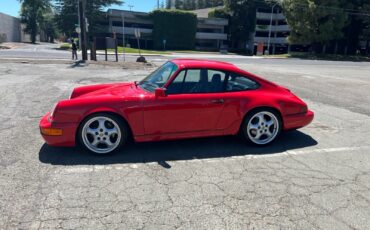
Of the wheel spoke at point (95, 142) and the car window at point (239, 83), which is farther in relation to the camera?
the car window at point (239, 83)

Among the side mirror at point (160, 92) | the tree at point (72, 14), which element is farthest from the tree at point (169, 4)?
the side mirror at point (160, 92)

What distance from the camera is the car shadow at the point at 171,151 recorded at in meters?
4.08

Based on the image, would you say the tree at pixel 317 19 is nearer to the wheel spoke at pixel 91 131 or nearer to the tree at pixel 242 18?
the tree at pixel 242 18

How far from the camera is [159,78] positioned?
15.1ft

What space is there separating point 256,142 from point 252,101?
686 mm

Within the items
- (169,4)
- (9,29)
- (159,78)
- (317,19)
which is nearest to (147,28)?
(9,29)

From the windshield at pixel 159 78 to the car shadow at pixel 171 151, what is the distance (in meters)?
0.93

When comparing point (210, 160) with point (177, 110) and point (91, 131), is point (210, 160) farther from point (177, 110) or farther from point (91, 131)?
point (91, 131)

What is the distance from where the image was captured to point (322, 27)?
43.4 metres

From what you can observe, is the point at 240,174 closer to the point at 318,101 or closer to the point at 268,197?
the point at 268,197

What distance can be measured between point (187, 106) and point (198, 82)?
464 mm

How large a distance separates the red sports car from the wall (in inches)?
2312

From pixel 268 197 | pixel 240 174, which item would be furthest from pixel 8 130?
pixel 268 197

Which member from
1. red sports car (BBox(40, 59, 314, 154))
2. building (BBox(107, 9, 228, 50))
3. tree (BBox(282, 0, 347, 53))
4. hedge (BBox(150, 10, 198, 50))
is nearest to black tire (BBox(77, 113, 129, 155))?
red sports car (BBox(40, 59, 314, 154))
